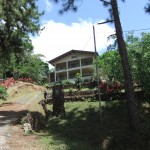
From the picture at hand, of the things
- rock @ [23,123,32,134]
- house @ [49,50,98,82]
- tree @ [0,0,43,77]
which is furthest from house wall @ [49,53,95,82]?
rock @ [23,123,32,134]

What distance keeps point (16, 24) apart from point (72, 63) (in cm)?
4198

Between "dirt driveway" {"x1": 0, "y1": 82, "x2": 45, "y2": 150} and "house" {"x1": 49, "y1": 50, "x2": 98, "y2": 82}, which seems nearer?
"dirt driveway" {"x1": 0, "y1": 82, "x2": 45, "y2": 150}

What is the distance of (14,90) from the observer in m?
38.4

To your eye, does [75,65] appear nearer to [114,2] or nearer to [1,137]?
[114,2]

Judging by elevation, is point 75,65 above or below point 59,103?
above

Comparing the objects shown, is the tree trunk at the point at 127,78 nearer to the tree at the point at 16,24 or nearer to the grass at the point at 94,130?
the grass at the point at 94,130

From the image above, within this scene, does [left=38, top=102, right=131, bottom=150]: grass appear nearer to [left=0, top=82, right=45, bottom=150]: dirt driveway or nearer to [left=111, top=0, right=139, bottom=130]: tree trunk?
[left=0, top=82, right=45, bottom=150]: dirt driveway

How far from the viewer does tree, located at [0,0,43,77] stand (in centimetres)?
2675

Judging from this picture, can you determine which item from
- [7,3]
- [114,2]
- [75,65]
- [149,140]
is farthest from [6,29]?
[75,65]

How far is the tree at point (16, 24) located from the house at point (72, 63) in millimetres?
37330

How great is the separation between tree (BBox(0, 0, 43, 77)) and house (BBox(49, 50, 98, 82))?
37.3 m

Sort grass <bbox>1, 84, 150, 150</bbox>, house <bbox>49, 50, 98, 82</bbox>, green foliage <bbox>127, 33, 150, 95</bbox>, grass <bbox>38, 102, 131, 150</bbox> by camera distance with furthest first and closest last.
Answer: house <bbox>49, 50, 98, 82</bbox>, green foliage <bbox>127, 33, 150, 95</bbox>, grass <bbox>1, 84, 150, 150</bbox>, grass <bbox>38, 102, 131, 150</bbox>

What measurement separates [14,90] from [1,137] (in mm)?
23214

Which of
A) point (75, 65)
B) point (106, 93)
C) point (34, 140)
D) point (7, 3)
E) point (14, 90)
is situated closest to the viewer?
point (34, 140)
